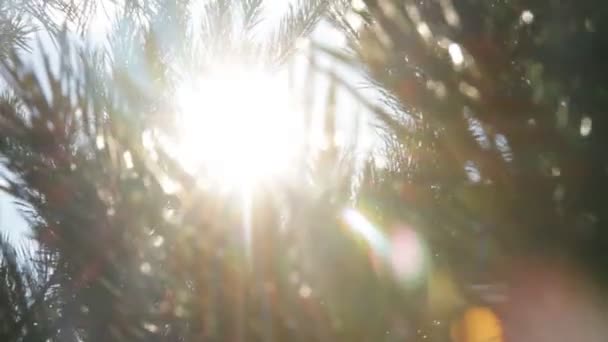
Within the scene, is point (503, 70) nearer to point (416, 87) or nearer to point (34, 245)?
point (416, 87)

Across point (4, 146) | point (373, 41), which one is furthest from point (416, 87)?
point (4, 146)

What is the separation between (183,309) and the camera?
2.84 ft

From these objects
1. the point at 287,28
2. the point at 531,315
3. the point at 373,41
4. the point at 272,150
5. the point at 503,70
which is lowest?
the point at 531,315

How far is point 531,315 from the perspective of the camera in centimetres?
81

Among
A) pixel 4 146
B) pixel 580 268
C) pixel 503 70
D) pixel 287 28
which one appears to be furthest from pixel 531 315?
pixel 287 28

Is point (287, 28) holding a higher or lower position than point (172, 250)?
higher

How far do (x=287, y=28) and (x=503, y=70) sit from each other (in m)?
1.07

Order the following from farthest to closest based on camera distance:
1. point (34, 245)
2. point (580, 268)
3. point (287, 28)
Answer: point (287, 28) < point (34, 245) < point (580, 268)

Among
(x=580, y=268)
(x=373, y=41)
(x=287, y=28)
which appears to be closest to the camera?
(x=580, y=268)

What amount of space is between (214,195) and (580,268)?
372 mm

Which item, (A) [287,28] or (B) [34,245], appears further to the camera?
(A) [287,28]

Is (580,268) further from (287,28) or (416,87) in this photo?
(287,28)

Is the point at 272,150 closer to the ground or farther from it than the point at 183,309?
farther from it

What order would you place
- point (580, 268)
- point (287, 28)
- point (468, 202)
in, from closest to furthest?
1. point (580, 268)
2. point (468, 202)
3. point (287, 28)
